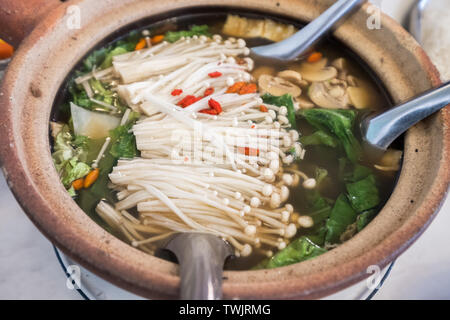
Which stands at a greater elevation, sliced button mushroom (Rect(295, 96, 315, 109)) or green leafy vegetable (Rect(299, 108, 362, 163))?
sliced button mushroom (Rect(295, 96, 315, 109))

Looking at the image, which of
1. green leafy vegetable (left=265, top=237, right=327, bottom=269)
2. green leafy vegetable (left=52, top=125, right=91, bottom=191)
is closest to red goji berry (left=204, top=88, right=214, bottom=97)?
green leafy vegetable (left=52, top=125, right=91, bottom=191)

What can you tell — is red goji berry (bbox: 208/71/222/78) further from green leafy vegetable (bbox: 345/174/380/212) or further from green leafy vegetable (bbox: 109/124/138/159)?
green leafy vegetable (bbox: 345/174/380/212)

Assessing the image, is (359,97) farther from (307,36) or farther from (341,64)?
(307,36)

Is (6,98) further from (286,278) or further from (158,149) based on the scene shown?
(286,278)

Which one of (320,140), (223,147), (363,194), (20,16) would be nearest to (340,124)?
(320,140)

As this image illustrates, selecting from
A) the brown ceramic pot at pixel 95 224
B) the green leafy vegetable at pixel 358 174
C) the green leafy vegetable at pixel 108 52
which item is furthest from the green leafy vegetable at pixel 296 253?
the green leafy vegetable at pixel 108 52

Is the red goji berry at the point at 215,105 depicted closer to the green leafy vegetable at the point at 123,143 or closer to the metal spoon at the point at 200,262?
the green leafy vegetable at the point at 123,143
